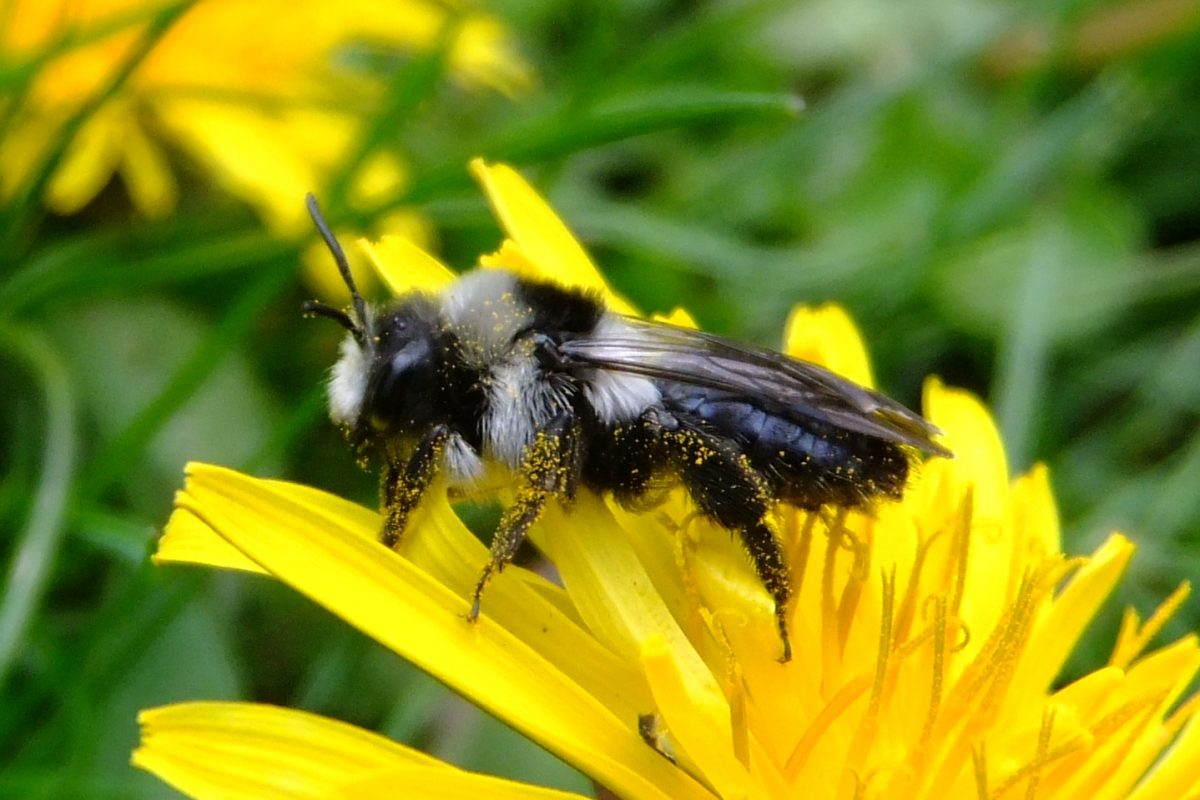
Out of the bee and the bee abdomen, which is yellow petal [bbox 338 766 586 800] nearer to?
the bee

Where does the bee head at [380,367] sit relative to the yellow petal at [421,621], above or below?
above

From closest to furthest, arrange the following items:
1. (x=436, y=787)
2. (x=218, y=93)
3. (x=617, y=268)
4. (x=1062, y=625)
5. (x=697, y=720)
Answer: (x=436, y=787) < (x=697, y=720) < (x=1062, y=625) < (x=218, y=93) < (x=617, y=268)

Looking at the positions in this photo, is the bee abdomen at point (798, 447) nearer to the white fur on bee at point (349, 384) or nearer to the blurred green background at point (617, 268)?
the white fur on bee at point (349, 384)

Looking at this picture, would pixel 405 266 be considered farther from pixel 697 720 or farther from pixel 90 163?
pixel 90 163

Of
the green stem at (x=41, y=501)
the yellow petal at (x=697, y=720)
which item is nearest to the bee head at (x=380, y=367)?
the yellow petal at (x=697, y=720)

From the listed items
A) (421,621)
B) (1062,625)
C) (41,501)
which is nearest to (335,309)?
(421,621)

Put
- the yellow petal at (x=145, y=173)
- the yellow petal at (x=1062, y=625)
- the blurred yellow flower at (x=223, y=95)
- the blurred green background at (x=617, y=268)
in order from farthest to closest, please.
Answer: the yellow petal at (x=145, y=173) → the blurred yellow flower at (x=223, y=95) → the blurred green background at (x=617, y=268) → the yellow petal at (x=1062, y=625)

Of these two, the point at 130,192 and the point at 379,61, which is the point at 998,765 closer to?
the point at 130,192
